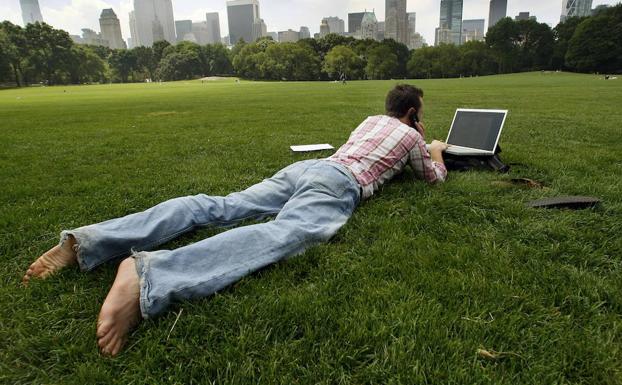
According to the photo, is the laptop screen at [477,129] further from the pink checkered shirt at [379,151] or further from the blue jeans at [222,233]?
the blue jeans at [222,233]

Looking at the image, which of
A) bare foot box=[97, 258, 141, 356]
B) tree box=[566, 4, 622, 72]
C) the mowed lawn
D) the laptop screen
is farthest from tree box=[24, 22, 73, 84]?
tree box=[566, 4, 622, 72]

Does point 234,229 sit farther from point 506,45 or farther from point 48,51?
point 48,51

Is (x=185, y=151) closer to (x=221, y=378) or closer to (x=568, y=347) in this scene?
(x=221, y=378)

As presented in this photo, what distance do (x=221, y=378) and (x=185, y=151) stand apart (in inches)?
231

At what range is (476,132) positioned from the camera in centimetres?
489

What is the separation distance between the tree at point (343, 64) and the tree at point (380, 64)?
2.43m

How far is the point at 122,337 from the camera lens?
189 cm

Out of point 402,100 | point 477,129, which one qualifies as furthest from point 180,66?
point 402,100

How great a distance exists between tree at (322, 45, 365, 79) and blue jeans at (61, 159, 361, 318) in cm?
8070

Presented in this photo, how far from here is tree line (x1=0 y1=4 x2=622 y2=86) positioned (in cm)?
6319

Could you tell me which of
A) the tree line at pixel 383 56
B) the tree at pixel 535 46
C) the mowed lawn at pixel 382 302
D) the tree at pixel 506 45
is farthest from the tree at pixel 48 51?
the tree at pixel 535 46

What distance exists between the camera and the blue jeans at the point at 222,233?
2.05m

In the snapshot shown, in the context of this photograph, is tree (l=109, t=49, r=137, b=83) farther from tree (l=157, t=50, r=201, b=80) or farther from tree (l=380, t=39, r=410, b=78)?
tree (l=380, t=39, r=410, b=78)

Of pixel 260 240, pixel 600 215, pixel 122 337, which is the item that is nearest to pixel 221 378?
pixel 122 337
